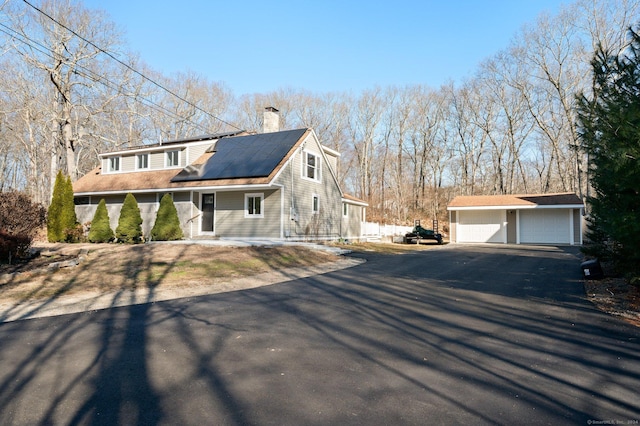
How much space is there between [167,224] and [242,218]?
11.3 feet

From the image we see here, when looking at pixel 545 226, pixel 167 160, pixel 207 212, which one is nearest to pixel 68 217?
pixel 167 160

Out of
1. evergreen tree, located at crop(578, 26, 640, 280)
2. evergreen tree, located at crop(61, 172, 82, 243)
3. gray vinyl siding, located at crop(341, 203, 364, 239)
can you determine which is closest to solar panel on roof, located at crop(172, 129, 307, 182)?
evergreen tree, located at crop(61, 172, 82, 243)

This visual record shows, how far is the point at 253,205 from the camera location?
18.6 meters

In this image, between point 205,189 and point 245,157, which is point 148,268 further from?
point 245,157

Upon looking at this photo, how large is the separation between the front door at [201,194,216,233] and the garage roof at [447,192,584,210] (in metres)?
16.2

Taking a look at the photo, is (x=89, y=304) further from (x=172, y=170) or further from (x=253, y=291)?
(x=172, y=170)

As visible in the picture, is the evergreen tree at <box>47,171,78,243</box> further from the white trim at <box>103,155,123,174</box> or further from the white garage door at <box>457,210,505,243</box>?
the white garage door at <box>457,210,505,243</box>

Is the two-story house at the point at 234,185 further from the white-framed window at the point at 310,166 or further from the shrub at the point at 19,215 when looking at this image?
the shrub at the point at 19,215

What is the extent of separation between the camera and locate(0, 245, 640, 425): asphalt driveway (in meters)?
2.94

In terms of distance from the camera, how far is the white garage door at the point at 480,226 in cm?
2620

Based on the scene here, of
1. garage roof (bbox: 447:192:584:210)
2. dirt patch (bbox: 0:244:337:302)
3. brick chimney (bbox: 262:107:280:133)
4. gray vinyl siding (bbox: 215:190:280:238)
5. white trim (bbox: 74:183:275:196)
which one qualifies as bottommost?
dirt patch (bbox: 0:244:337:302)

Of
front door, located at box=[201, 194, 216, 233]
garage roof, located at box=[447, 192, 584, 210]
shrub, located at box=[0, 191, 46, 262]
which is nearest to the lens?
shrub, located at box=[0, 191, 46, 262]

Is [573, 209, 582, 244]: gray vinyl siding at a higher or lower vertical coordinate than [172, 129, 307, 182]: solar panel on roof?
lower

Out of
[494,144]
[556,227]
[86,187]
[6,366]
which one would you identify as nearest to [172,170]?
[86,187]
